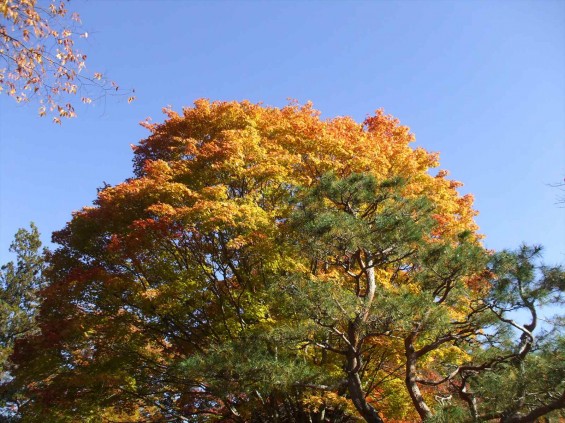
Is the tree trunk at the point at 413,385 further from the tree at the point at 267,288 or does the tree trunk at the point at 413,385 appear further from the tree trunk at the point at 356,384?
the tree trunk at the point at 356,384

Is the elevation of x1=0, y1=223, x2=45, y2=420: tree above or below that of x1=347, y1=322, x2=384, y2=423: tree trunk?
above

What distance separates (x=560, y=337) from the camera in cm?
580

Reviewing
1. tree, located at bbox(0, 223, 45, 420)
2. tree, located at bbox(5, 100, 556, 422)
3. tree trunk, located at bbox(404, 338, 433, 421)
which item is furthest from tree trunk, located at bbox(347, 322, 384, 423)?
tree, located at bbox(0, 223, 45, 420)

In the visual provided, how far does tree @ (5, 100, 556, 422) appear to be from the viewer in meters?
6.61

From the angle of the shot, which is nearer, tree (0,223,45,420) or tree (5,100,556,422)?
tree (5,100,556,422)

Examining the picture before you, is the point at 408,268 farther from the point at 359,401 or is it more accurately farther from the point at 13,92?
the point at 13,92

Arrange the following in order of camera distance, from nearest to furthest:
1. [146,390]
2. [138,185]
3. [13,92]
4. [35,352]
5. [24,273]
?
[13,92]
[138,185]
[35,352]
[146,390]
[24,273]

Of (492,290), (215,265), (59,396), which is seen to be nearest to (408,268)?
(492,290)

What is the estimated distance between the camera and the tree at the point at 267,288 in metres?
6.61

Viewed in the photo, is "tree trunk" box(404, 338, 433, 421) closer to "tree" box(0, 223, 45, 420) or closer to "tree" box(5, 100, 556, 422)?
"tree" box(5, 100, 556, 422)

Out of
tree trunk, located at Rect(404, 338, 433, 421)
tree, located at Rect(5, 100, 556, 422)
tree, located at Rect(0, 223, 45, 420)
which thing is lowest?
tree trunk, located at Rect(404, 338, 433, 421)

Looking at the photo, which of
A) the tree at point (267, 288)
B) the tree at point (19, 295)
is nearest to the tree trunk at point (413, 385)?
the tree at point (267, 288)

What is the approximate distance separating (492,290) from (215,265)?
5.05 metres

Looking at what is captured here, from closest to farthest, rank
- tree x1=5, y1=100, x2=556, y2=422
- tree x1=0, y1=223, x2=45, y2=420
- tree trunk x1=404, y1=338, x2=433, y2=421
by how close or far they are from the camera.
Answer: tree x1=5, y1=100, x2=556, y2=422
tree trunk x1=404, y1=338, x2=433, y2=421
tree x1=0, y1=223, x2=45, y2=420
